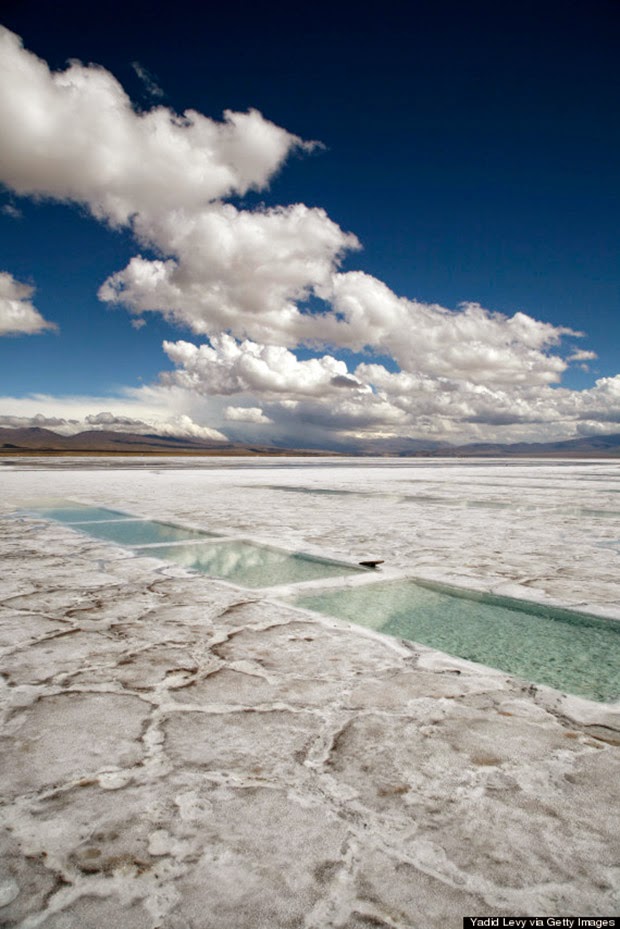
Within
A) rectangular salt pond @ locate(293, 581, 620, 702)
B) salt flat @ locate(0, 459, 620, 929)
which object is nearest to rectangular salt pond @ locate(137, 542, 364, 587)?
rectangular salt pond @ locate(293, 581, 620, 702)

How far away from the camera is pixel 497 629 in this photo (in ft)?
9.19

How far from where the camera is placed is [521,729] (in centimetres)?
173

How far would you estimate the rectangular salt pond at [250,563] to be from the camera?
391 centimetres

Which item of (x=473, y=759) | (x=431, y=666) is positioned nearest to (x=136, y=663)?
(x=431, y=666)

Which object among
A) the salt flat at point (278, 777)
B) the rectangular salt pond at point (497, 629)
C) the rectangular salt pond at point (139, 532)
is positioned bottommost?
the rectangular salt pond at point (497, 629)

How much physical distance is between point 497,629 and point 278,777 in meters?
1.73

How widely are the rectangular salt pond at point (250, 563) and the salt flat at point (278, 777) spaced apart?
73cm

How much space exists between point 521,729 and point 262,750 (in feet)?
2.81

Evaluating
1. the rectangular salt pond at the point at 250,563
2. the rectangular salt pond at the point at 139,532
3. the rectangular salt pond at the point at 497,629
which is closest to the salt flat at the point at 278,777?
the rectangular salt pond at the point at 497,629

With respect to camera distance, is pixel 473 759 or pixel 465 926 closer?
pixel 465 926

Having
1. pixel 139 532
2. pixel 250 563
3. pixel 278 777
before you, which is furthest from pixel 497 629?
pixel 139 532

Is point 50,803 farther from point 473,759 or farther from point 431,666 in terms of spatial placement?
point 431,666

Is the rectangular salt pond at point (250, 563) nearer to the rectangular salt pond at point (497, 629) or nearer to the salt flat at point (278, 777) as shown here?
the rectangular salt pond at point (497, 629)

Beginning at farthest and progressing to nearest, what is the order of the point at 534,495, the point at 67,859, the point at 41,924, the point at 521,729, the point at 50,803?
1. the point at 534,495
2. the point at 521,729
3. the point at 50,803
4. the point at 67,859
5. the point at 41,924
